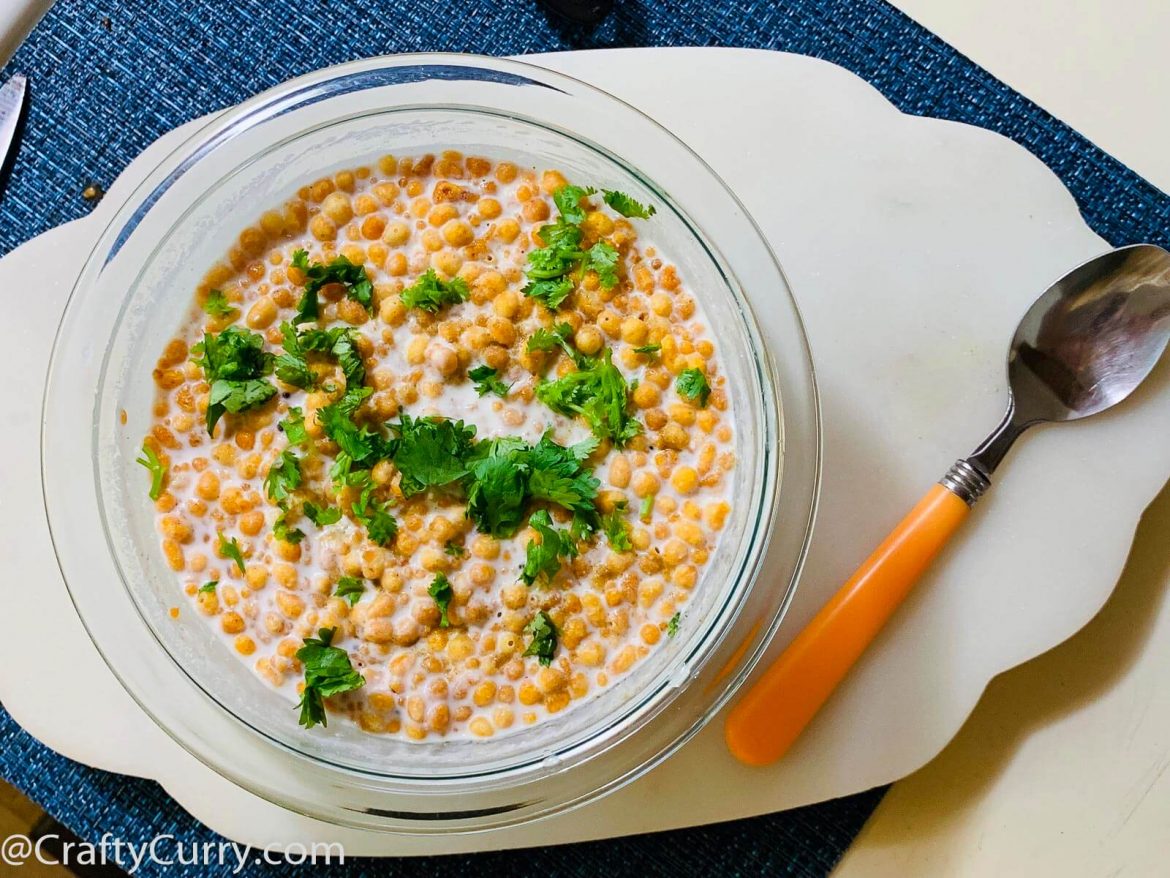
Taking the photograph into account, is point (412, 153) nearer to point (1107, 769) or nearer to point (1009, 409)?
point (1009, 409)

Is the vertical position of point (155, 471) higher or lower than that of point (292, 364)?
lower

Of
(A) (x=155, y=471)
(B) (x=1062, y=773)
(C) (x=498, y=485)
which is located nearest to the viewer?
(C) (x=498, y=485)

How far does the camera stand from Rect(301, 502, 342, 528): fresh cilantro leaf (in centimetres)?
134

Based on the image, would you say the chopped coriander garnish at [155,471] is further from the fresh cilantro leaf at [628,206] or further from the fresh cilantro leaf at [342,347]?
the fresh cilantro leaf at [628,206]

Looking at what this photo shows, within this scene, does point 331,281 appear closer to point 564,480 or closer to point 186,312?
point 186,312

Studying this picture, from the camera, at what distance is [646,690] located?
1.33 meters

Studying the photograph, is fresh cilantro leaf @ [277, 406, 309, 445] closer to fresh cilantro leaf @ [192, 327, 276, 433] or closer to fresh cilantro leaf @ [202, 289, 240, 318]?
fresh cilantro leaf @ [192, 327, 276, 433]

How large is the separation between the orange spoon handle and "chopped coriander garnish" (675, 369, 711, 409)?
32cm

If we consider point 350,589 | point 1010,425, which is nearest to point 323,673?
point 350,589

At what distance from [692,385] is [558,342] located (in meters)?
0.18

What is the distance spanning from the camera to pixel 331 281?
54.1 inches

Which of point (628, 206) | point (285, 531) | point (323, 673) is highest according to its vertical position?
point (628, 206)

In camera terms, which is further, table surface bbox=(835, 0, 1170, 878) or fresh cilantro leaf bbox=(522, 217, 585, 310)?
table surface bbox=(835, 0, 1170, 878)

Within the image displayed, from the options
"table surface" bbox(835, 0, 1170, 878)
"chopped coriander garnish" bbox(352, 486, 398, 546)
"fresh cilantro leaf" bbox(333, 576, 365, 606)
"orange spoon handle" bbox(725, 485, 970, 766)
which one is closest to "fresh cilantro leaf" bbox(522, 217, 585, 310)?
"chopped coriander garnish" bbox(352, 486, 398, 546)
